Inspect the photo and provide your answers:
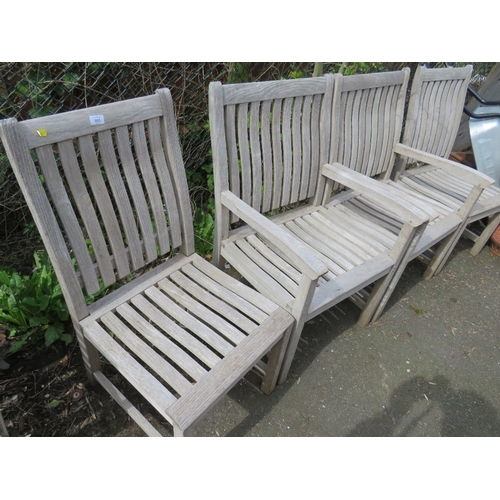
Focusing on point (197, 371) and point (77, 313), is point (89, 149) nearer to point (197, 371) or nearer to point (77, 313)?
point (77, 313)

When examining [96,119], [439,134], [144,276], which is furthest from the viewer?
[439,134]

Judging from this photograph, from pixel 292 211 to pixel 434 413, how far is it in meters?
1.36

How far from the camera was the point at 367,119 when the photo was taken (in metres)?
2.23

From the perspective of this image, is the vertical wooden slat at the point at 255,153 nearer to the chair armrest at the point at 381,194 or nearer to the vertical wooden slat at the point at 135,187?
the chair armrest at the point at 381,194

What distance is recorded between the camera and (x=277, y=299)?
5.18ft

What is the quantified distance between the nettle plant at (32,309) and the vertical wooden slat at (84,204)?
0.55m

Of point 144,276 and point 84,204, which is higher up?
point 84,204

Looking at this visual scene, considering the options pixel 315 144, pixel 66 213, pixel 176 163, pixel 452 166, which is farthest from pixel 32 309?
pixel 452 166

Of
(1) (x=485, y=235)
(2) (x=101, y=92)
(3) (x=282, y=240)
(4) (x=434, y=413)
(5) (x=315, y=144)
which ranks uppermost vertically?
(2) (x=101, y=92)

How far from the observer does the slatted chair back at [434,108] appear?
2.46 metres

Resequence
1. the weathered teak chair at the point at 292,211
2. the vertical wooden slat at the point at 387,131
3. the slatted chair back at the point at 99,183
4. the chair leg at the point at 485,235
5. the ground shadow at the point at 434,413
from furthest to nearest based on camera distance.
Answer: the chair leg at the point at 485,235, the vertical wooden slat at the point at 387,131, the ground shadow at the point at 434,413, the weathered teak chair at the point at 292,211, the slatted chair back at the point at 99,183

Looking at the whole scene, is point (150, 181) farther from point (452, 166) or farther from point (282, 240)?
point (452, 166)

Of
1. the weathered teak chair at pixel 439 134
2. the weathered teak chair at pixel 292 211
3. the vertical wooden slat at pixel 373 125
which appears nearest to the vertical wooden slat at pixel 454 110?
the weathered teak chair at pixel 439 134

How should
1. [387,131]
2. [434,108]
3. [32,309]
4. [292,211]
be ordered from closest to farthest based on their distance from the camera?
[32,309], [292,211], [387,131], [434,108]
